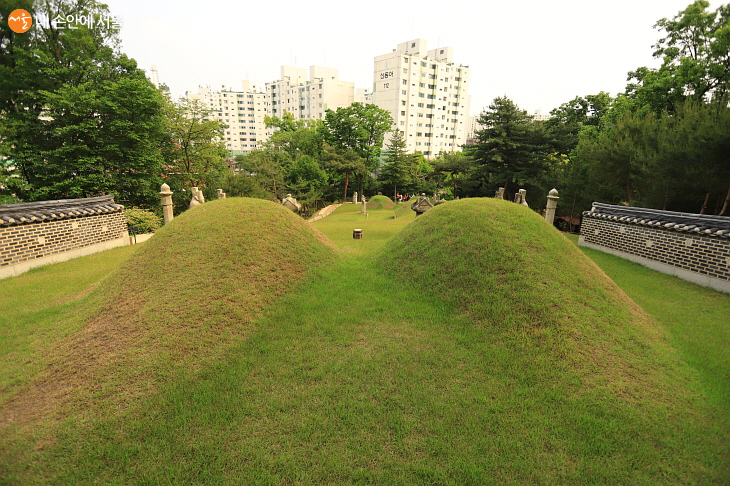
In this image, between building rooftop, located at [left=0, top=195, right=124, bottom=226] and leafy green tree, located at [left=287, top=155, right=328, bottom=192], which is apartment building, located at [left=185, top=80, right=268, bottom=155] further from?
building rooftop, located at [left=0, top=195, right=124, bottom=226]

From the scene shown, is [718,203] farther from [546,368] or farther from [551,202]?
[546,368]

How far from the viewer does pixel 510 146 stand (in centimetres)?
2467

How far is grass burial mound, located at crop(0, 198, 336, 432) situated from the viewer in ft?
15.5

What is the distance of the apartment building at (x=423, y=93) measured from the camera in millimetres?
53688

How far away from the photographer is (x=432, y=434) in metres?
4.05

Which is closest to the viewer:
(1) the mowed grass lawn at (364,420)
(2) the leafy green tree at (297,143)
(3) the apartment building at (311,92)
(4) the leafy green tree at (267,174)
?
(1) the mowed grass lawn at (364,420)

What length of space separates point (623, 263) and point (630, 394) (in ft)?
30.0

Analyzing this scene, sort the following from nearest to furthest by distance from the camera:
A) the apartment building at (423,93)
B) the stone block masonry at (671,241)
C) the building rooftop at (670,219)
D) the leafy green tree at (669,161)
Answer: the stone block masonry at (671,241)
the building rooftop at (670,219)
the leafy green tree at (669,161)
the apartment building at (423,93)

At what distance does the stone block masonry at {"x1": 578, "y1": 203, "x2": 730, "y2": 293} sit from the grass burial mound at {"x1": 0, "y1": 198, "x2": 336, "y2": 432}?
35.6ft

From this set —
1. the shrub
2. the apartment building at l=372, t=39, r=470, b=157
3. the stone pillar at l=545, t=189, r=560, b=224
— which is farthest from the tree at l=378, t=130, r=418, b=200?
the shrub

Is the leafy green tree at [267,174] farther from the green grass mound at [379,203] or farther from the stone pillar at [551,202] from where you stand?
the stone pillar at [551,202]

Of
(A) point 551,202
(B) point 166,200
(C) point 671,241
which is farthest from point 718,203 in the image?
(B) point 166,200

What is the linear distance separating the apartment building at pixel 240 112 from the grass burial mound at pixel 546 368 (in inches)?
2958

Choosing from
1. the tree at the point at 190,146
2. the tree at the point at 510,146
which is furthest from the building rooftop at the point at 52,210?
the tree at the point at 510,146
